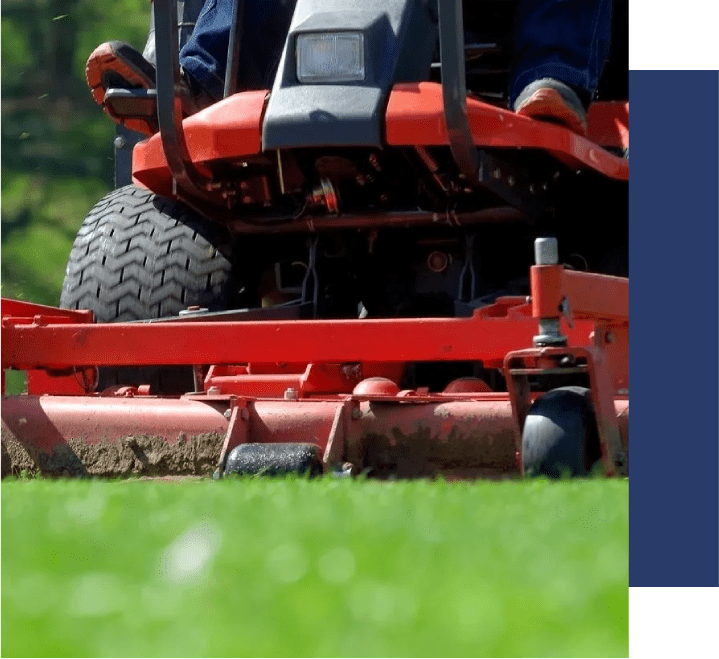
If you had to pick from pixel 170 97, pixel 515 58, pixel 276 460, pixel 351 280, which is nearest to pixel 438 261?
pixel 351 280

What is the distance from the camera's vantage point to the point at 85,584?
1849mm

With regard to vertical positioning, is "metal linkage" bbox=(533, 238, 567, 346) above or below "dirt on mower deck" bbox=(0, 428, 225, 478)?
above

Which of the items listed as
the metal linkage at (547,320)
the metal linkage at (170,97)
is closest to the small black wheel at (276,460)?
the metal linkage at (547,320)

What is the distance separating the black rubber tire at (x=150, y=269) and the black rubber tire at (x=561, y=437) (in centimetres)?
196

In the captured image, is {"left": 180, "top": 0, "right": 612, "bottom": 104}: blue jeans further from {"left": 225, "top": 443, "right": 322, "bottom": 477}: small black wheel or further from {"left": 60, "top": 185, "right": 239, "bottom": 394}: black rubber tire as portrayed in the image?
{"left": 225, "top": 443, "right": 322, "bottom": 477}: small black wheel

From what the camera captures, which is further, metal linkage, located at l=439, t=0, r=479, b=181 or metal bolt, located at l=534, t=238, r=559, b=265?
metal linkage, located at l=439, t=0, r=479, b=181

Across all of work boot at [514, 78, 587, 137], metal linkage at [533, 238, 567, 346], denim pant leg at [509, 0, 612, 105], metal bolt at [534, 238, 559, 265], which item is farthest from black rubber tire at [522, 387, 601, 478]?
denim pant leg at [509, 0, 612, 105]

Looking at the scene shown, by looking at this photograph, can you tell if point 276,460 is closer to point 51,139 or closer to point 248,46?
point 248,46

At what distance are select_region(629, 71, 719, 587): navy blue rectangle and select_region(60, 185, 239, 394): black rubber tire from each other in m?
3.18

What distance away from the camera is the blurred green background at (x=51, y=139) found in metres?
19.3

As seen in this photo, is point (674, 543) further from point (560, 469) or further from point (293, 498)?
point (560, 469)

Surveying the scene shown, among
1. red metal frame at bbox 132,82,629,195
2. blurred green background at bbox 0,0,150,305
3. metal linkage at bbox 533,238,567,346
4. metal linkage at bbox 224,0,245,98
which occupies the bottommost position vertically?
blurred green background at bbox 0,0,150,305

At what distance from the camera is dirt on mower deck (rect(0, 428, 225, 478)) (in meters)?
4.32

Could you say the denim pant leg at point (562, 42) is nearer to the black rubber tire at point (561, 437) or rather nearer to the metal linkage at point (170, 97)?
the metal linkage at point (170, 97)
